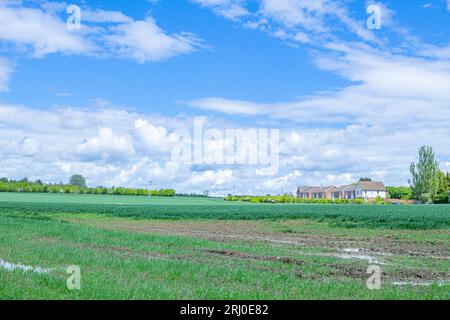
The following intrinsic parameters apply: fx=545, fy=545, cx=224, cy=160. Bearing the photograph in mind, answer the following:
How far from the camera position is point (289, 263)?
18.4 metres

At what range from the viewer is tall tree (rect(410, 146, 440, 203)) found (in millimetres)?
129000

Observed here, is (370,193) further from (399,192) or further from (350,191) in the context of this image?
(350,191)

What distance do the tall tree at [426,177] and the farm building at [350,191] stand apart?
31958 millimetres

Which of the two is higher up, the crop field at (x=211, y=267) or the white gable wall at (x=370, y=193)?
the white gable wall at (x=370, y=193)

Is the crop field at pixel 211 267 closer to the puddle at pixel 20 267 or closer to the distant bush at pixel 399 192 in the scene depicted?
the puddle at pixel 20 267

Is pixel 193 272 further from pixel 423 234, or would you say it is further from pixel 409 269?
pixel 423 234

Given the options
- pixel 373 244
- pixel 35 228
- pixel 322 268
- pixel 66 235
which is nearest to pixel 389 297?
pixel 322 268

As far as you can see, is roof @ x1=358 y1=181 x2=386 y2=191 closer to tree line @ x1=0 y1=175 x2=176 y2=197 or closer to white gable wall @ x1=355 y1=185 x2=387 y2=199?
white gable wall @ x1=355 y1=185 x2=387 y2=199

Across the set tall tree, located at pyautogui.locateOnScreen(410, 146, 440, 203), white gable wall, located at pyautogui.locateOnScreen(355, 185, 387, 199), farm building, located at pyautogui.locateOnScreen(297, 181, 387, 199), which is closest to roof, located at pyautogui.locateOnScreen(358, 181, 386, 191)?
farm building, located at pyautogui.locateOnScreen(297, 181, 387, 199)

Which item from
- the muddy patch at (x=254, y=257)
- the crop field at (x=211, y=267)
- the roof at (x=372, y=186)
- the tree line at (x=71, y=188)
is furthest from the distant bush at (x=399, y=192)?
the muddy patch at (x=254, y=257)

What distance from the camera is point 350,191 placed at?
180375 mm

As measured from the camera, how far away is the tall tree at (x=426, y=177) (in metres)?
129

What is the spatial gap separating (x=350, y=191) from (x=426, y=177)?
167ft

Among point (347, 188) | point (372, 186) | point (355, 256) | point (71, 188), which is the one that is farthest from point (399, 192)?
point (355, 256)
